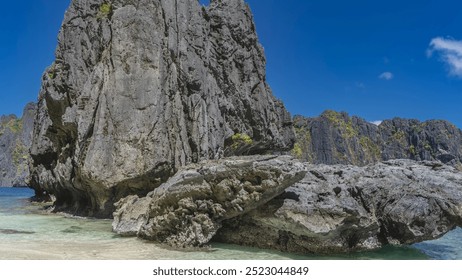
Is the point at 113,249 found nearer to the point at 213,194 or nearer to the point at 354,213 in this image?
the point at 213,194

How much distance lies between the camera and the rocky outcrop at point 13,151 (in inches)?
4906

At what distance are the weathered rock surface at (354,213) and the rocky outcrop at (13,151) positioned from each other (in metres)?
125

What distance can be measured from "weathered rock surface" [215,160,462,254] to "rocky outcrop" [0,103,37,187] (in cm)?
12519

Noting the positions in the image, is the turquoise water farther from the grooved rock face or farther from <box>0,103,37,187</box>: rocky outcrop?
<box>0,103,37,187</box>: rocky outcrop

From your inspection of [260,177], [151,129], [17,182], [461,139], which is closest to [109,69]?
[151,129]

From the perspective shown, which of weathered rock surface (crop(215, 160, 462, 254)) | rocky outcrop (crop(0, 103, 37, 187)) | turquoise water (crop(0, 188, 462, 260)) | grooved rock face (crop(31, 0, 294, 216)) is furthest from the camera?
rocky outcrop (crop(0, 103, 37, 187))

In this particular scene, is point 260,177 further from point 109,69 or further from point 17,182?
point 17,182

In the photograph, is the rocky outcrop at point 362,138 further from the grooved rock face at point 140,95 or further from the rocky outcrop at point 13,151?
the rocky outcrop at point 13,151

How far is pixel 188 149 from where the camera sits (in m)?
22.2

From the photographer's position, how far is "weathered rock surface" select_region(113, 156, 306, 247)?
38.4 feet

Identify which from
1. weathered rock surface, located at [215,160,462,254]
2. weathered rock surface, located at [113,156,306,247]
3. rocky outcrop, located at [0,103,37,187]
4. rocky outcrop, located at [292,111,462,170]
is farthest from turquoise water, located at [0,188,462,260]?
rocky outcrop, located at [0,103,37,187]

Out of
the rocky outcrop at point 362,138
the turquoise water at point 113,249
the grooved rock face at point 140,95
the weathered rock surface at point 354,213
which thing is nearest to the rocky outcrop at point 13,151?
the rocky outcrop at point 362,138

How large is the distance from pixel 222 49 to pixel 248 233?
21.8 m

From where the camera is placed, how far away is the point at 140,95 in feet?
64.8
